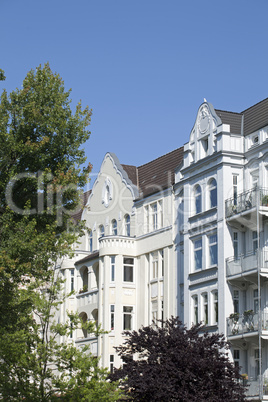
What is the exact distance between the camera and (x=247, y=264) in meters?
38.8

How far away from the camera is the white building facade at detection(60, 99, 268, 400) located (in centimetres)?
3906

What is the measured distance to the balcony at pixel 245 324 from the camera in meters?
37.5

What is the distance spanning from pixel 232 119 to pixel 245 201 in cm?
552

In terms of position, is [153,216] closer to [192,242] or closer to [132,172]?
[132,172]

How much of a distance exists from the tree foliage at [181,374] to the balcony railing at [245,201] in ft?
29.3

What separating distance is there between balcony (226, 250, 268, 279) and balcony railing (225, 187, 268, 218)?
228cm

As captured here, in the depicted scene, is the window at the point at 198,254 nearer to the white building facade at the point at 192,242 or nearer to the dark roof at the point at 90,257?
the white building facade at the point at 192,242

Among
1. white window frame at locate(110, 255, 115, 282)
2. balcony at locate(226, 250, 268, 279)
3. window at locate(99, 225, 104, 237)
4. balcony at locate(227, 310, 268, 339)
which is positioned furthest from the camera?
window at locate(99, 225, 104, 237)

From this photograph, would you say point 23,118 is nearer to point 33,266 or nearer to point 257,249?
point 33,266

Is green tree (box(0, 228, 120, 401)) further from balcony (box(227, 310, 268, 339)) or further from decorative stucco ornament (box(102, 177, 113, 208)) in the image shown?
decorative stucco ornament (box(102, 177, 113, 208))

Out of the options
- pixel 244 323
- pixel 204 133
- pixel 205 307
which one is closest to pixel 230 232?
pixel 205 307

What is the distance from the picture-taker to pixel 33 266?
30219mm

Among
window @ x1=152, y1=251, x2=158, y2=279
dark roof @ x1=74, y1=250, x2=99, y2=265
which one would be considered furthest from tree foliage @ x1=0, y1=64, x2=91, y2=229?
dark roof @ x1=74, y1=250, x2=99, y2=265

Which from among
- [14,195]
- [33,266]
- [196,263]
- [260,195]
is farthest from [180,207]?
[33,266]
